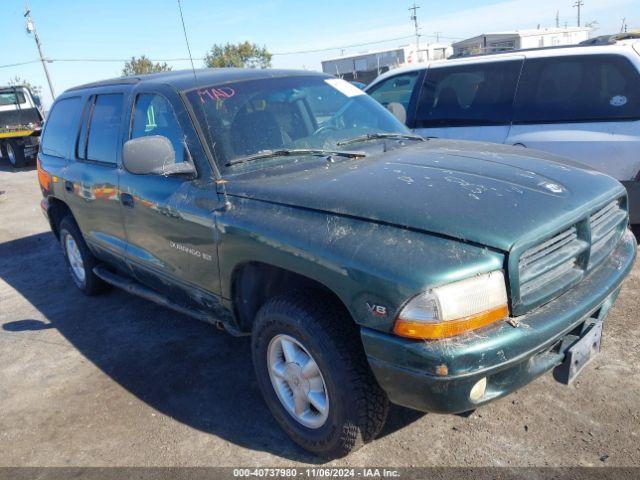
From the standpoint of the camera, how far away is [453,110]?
219 inches

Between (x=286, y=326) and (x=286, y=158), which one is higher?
(x=286, y=158)

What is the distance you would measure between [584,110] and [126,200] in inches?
155

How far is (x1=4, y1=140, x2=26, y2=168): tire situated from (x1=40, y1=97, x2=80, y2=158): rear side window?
43.1ft

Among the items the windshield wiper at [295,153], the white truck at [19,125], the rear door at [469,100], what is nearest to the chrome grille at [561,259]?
the windshield wiper at [295,153]

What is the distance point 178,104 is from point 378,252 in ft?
5.93

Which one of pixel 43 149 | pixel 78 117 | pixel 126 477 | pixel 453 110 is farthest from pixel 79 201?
pixel 453 110

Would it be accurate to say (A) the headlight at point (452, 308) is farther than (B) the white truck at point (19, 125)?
No

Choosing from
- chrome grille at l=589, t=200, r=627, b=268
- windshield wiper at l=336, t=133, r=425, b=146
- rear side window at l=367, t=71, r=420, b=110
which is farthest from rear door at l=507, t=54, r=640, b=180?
chrome grille at l=589, t=200, r=627, b=268

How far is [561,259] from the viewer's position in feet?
7.85

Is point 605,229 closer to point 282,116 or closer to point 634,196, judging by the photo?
point 282,116

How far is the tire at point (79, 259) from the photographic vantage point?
499cm

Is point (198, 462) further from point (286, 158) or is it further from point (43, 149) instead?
point (43, 149)

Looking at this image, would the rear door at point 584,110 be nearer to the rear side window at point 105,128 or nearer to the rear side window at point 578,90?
the rear side window at point 578,90

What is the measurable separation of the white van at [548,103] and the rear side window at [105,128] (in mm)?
2193
